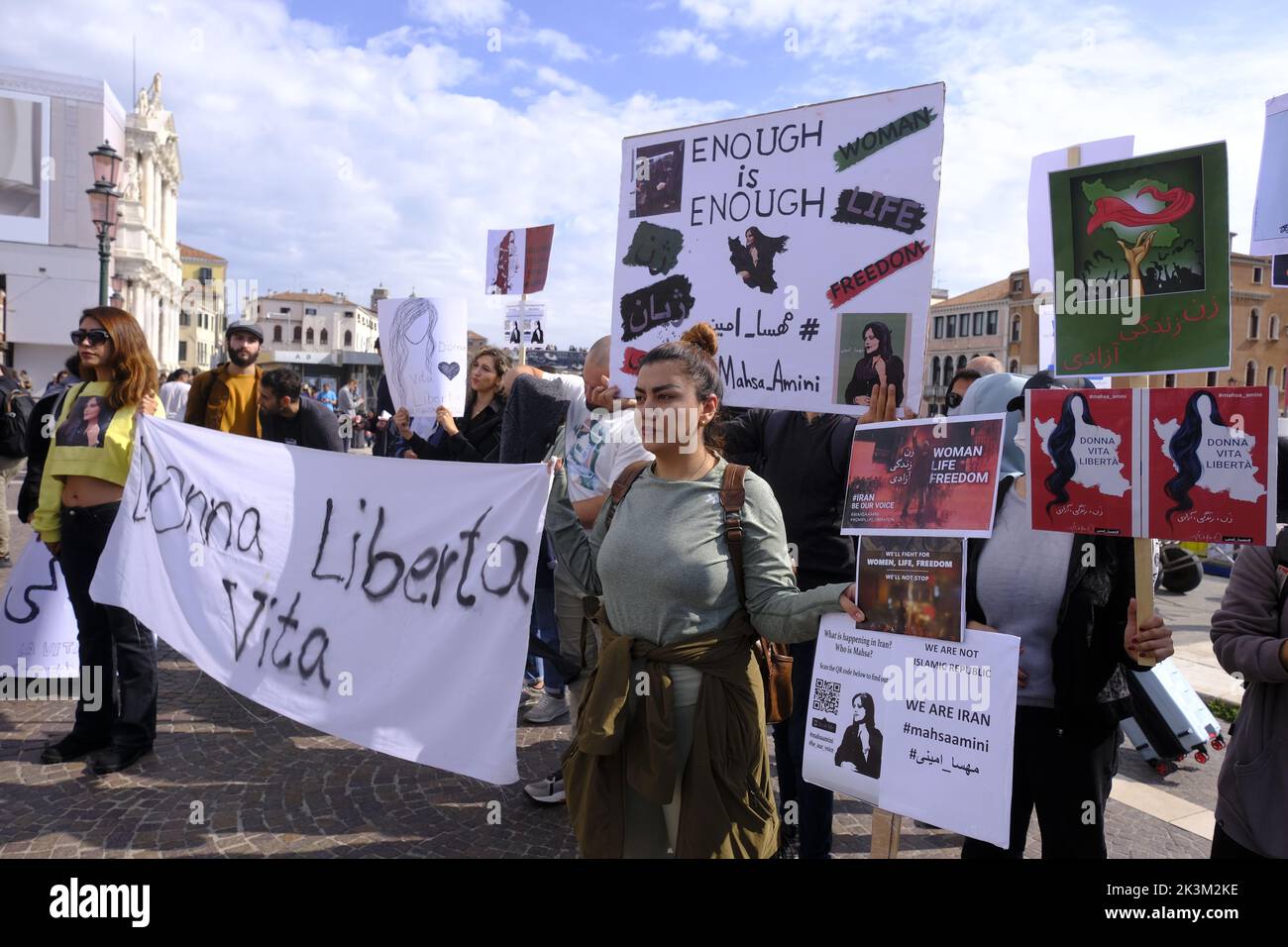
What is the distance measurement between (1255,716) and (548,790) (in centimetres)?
281

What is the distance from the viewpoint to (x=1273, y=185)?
3359 mm

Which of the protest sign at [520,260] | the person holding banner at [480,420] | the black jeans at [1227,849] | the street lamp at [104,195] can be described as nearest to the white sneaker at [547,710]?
the person holding banner at [480,420]

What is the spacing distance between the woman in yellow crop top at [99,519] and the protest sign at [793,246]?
2536mm

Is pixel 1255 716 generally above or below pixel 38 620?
above

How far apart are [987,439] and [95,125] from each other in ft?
220

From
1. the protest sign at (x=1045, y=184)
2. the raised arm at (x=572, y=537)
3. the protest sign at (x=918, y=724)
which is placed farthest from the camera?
the protest sign at (x=1045, y=184)

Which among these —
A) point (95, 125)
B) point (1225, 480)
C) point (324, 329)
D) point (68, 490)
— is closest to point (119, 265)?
point (95, 125)

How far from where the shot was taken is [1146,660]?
220cm

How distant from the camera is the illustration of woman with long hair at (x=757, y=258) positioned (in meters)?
3.26

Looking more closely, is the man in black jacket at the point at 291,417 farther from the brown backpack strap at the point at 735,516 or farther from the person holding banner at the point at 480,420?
the brown backpack strap at the point at 735,516

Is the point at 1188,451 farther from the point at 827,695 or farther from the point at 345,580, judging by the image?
the point at 345,580

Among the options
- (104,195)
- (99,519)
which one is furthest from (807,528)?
(104,195)

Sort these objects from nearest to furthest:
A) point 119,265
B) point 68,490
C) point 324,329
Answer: point 68,490 → point 119,265 → point 324,329

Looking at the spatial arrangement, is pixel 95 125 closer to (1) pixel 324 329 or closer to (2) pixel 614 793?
(1) pixel 324 329
